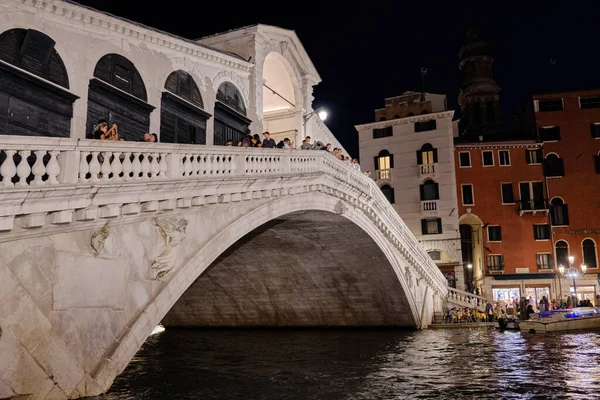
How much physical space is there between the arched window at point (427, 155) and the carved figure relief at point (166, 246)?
80.8ft

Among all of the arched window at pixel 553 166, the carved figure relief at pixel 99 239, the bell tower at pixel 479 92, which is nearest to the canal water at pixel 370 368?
the carved figure relief at pixel 99 239

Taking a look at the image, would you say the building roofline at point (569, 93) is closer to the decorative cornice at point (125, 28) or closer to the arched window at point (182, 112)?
the decorative cornice at point (125, 28)

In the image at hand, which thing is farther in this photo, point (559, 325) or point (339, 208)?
point (559, 325)

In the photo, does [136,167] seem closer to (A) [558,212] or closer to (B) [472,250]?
(A) [558,212]

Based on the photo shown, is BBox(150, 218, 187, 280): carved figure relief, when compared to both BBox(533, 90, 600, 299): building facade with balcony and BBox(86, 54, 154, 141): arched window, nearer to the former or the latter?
BBox(86, 54, 154, 141): arched window

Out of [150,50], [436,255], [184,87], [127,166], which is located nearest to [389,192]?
[436,255]

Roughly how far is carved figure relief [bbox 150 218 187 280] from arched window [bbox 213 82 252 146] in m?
6.20

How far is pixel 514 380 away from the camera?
10.6 meters

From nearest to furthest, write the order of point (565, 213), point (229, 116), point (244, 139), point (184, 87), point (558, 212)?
1. point (244, 139)
2. point (184, 87)
3. point (229, 116)
4. point (565, 213)
5. point (558, 212)

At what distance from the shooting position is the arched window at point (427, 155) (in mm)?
31219

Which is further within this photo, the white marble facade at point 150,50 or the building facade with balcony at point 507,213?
the building facade with balcony at point 507,213

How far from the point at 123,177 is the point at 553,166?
28.6m

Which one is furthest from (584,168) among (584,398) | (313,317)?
(584,398)

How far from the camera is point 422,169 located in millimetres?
31062
